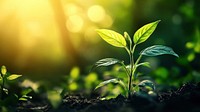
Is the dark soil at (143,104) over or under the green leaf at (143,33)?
under

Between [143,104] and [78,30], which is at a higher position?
[78,30]

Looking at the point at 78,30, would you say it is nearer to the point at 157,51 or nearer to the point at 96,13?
the point at 96,13

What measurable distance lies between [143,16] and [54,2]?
264 cm

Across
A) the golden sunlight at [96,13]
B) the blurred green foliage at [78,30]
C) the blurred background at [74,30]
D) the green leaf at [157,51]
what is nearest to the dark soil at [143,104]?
the green leaf at [157,51]

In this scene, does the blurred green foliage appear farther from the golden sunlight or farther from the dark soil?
the dark soil

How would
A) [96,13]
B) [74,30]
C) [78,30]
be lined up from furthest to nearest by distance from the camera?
[96,13] → [78,30] → [74,30]

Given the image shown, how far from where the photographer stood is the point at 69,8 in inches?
382

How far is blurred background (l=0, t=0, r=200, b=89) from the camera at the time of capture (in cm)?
789

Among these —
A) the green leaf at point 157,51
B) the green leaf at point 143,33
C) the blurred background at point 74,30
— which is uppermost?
the blurred background at point 74,30

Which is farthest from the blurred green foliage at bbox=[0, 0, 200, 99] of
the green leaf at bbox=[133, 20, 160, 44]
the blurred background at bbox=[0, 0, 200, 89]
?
A: the green leaf at bbox=[133, 20, 160, 44]

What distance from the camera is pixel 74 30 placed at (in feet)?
34.2

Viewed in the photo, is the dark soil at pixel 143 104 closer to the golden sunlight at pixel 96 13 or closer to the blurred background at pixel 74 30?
the blurred background at pixel 74 30

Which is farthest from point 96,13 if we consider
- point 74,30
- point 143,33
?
point 143,33

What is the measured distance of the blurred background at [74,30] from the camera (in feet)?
25.9
